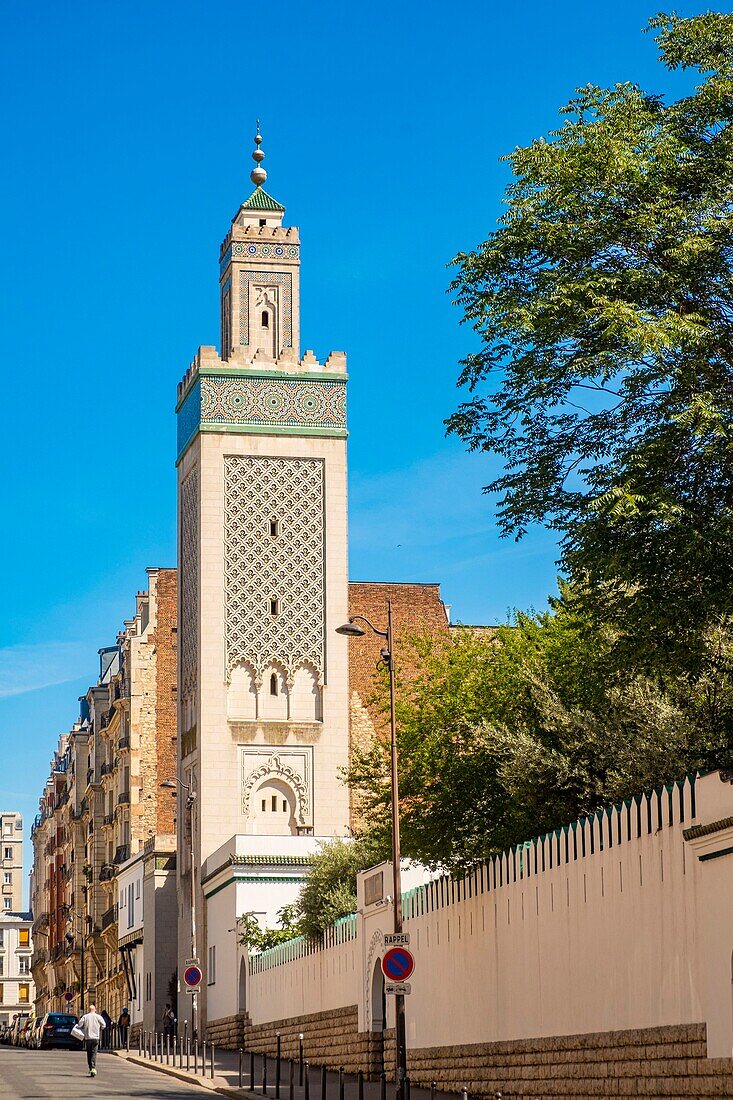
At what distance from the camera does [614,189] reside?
22.3 m

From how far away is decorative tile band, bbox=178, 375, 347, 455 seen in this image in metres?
62.1

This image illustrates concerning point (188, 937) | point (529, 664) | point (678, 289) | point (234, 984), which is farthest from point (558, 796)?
point (188, 937)

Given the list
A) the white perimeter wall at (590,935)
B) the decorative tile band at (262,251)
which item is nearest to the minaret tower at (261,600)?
the decorative tile band at (262,251)

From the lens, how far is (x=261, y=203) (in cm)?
6500

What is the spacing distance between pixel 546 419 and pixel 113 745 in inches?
2497

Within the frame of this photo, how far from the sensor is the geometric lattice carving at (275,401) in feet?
204

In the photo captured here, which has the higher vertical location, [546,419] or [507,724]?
[546,419]

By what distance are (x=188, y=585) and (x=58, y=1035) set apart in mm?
16018

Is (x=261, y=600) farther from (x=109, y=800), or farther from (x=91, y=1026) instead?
(x=109, y=800)

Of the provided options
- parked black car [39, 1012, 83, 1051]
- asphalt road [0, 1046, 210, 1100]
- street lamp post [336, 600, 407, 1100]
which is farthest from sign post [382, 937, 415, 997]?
parked black car [39, 1012, 83, 1051]

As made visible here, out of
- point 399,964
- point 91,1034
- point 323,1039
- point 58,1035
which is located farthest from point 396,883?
point 58,1035

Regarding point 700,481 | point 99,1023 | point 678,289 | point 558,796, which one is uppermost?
point 678,289

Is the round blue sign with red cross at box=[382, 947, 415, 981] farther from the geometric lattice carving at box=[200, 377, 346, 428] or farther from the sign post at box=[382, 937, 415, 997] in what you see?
the geometric lattice carving at box=[200, 377, 346, 428]

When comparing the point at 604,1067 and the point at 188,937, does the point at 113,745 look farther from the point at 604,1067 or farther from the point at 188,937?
the point at 604,1067
